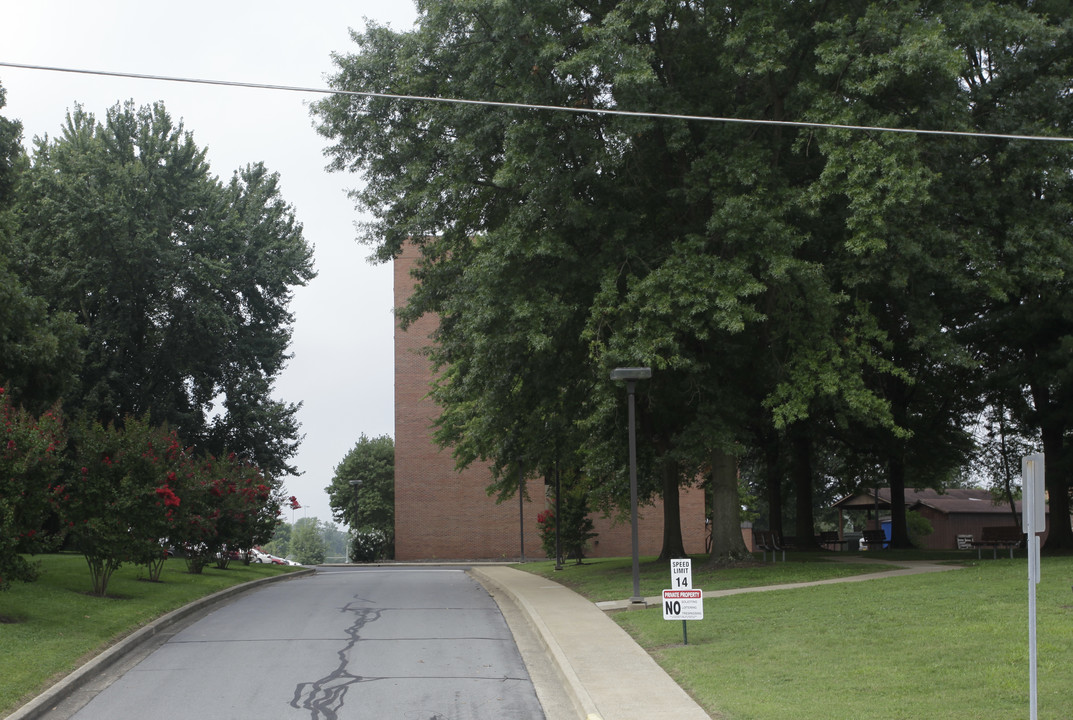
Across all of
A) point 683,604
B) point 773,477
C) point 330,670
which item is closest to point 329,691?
point 330,670

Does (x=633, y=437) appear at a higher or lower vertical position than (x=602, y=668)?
higher

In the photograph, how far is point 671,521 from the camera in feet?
93.5

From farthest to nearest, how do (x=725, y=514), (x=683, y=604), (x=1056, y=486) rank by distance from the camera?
(x=1056, y=486)
(x=725, y=514)
(x=683, y=604)

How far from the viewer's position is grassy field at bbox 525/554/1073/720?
9148mm

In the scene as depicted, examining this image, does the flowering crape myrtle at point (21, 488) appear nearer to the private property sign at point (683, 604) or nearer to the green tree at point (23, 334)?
the green tree at point (23, 334)

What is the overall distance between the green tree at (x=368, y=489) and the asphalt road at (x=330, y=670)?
49651 millimetres

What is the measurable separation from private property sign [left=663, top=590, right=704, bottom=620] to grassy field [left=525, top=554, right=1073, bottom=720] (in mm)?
412

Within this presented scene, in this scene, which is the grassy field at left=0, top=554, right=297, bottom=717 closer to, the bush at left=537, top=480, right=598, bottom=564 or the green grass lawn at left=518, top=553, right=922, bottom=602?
the green grass lawn at left=518, top=553, right=922, bottom=602

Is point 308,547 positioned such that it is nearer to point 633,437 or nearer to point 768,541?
point 768,541

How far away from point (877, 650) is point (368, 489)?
6420 centimetres

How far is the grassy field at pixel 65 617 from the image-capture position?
37.6 feet

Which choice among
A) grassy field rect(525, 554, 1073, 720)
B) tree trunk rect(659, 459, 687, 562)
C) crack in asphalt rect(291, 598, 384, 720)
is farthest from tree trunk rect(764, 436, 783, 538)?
crack in asphalt rect(291, 598, 384, 720)

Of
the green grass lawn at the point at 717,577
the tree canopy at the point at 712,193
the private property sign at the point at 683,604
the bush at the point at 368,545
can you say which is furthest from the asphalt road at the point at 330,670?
the bush at the point at 368,545

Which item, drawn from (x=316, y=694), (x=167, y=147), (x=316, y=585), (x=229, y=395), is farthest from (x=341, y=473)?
(x=316, y=694)
